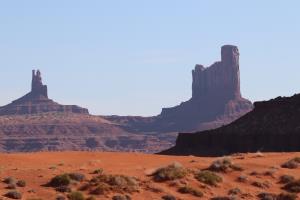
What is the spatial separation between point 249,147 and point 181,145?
1297 centimetres

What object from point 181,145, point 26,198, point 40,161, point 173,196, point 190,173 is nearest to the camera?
point 26,198

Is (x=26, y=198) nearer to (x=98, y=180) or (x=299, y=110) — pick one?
(x=98, y=180)

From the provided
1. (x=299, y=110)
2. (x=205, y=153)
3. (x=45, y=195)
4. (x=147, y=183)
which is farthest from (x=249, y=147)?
(x=45, y=195)

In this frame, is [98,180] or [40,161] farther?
[40,161]

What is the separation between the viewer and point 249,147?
68.3 meters

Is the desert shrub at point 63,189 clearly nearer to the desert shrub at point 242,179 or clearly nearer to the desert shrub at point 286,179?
the desert shrub at point 242,179

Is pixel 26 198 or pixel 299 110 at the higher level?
pixel 299 110

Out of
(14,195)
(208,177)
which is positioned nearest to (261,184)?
(208,177)

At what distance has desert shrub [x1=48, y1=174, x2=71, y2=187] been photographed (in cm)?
2739

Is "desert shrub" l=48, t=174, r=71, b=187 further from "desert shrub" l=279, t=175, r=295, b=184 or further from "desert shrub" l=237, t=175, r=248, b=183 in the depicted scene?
"desert shrub" l=279, t=175, r=295, b=184

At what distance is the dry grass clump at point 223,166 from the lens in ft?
110

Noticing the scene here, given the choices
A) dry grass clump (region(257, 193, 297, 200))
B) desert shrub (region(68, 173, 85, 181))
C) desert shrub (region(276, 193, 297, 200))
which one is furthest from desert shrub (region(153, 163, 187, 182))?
desert shrub (region(276, 193, 297, 200))

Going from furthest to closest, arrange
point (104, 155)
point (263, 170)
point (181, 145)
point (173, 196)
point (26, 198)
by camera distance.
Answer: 1. point (181, 145)
2. point (104, 155)
3. point (263, 170)
4. point (173, 196)
5. point (26, 198)

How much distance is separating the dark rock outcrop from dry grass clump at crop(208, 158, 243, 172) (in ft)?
95.8
